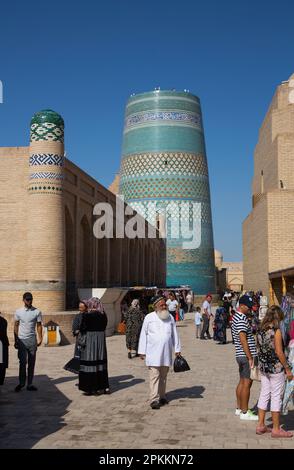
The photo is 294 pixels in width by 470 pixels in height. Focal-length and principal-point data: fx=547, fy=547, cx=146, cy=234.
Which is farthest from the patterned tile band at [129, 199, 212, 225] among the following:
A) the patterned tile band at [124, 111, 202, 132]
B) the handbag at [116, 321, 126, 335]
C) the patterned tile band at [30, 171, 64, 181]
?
the patterned tile band at [30, 171, 64, 181]

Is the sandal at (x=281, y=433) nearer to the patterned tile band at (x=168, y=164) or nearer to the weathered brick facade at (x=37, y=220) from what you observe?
the weathered brick facade at (x=37, y=220)

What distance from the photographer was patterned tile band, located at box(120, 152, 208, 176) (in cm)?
2933

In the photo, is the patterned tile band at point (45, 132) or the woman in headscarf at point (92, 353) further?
the patterned tile band at point (45, 132)

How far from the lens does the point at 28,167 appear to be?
1248 centimetres

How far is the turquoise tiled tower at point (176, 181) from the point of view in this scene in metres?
29.3

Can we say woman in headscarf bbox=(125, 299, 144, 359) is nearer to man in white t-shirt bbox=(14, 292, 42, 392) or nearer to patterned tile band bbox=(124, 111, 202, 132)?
man in white t-shirt bbox=(14, 292, 42, 392)

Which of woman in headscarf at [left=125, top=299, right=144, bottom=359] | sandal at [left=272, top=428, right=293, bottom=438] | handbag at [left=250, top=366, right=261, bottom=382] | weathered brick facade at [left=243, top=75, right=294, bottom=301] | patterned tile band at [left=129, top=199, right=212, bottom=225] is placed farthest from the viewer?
patterned tile band at [left=129, top=199, right=212, bottom=225]

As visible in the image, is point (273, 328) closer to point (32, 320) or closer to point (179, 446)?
point (179, 446)

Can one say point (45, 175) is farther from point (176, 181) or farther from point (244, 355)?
point (176, 181)

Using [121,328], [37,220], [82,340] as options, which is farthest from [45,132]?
[82,340]

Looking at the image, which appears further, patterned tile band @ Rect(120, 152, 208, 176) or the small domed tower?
patterned tile band @ Rect(120, 152, 208, 176)

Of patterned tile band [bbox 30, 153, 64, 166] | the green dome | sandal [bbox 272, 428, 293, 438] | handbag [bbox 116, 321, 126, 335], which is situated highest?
the green dome

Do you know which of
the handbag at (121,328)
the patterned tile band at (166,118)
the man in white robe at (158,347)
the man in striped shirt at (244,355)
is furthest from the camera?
the patterned tile band at (166,118)

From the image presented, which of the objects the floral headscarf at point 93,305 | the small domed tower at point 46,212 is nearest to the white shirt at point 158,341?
the floral headscarf at point 93,305
